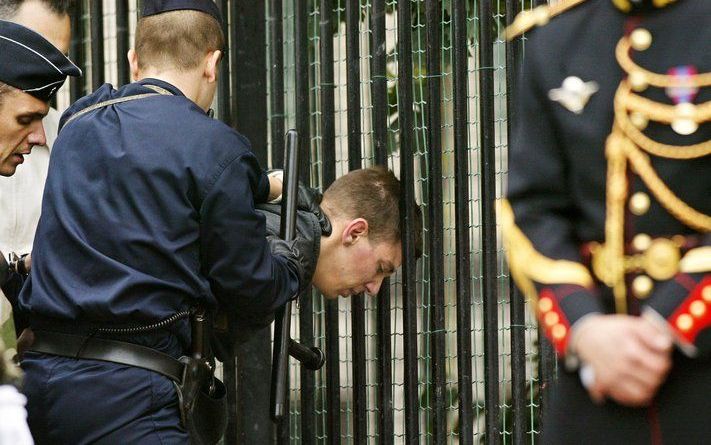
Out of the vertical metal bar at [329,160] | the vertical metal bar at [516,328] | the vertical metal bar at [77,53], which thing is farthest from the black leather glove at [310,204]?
the vertical metal bar at [77,53]

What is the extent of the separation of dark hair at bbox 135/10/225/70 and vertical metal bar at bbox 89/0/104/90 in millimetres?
1329

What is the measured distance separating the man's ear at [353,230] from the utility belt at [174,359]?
721 millimetres

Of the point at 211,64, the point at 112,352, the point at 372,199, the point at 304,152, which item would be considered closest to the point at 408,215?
the point at 372,199

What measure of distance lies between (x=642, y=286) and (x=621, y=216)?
0.42ft

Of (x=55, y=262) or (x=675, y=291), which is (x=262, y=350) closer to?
(x=55, y=262)

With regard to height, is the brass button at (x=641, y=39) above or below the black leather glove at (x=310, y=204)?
above

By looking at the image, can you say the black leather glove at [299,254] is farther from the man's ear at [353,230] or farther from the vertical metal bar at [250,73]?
the vertical metal bar at [250,73]

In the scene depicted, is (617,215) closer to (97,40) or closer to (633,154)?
(633,154)

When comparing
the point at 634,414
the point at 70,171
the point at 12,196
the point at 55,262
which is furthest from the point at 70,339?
the point at 634,414

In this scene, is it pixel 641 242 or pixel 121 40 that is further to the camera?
pixel 121 40

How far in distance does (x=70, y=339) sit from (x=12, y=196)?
982 mm

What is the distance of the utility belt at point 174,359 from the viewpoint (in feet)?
12.9

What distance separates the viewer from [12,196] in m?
4.74

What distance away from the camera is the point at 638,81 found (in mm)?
2330
